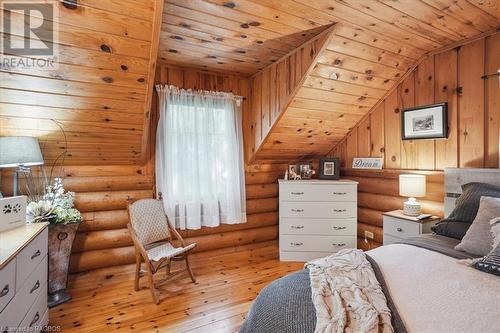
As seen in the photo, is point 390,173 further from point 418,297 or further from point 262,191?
point 418,297

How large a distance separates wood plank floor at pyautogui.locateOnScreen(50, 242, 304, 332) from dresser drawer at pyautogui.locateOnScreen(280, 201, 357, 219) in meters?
0.60

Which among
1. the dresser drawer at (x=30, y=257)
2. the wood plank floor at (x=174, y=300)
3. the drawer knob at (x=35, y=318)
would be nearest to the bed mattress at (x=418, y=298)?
the wood plank floor at (x=174, y=300)

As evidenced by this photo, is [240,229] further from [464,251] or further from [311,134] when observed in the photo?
[464,251]

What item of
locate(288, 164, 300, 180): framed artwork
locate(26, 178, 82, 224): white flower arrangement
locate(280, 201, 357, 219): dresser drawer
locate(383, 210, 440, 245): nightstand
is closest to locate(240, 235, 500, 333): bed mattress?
locate(383, 210, 440, 245): nightstand

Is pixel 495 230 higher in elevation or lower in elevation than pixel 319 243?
higher

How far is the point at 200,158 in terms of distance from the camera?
308cm

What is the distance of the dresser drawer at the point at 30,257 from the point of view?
1440mm

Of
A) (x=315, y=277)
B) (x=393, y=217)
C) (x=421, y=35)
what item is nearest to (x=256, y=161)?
(x=393, y=217)

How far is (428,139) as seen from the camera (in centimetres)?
268

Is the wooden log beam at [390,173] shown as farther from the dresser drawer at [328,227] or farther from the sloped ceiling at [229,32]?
the sloped ceiling at [229,32]

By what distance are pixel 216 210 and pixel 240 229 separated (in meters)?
0.52

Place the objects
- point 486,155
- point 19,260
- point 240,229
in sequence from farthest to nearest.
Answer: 1. point 240,229
2. point 486,155
3. point 19,260

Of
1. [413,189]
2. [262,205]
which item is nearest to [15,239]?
[262,205]

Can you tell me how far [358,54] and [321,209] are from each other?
1722 millimetres
